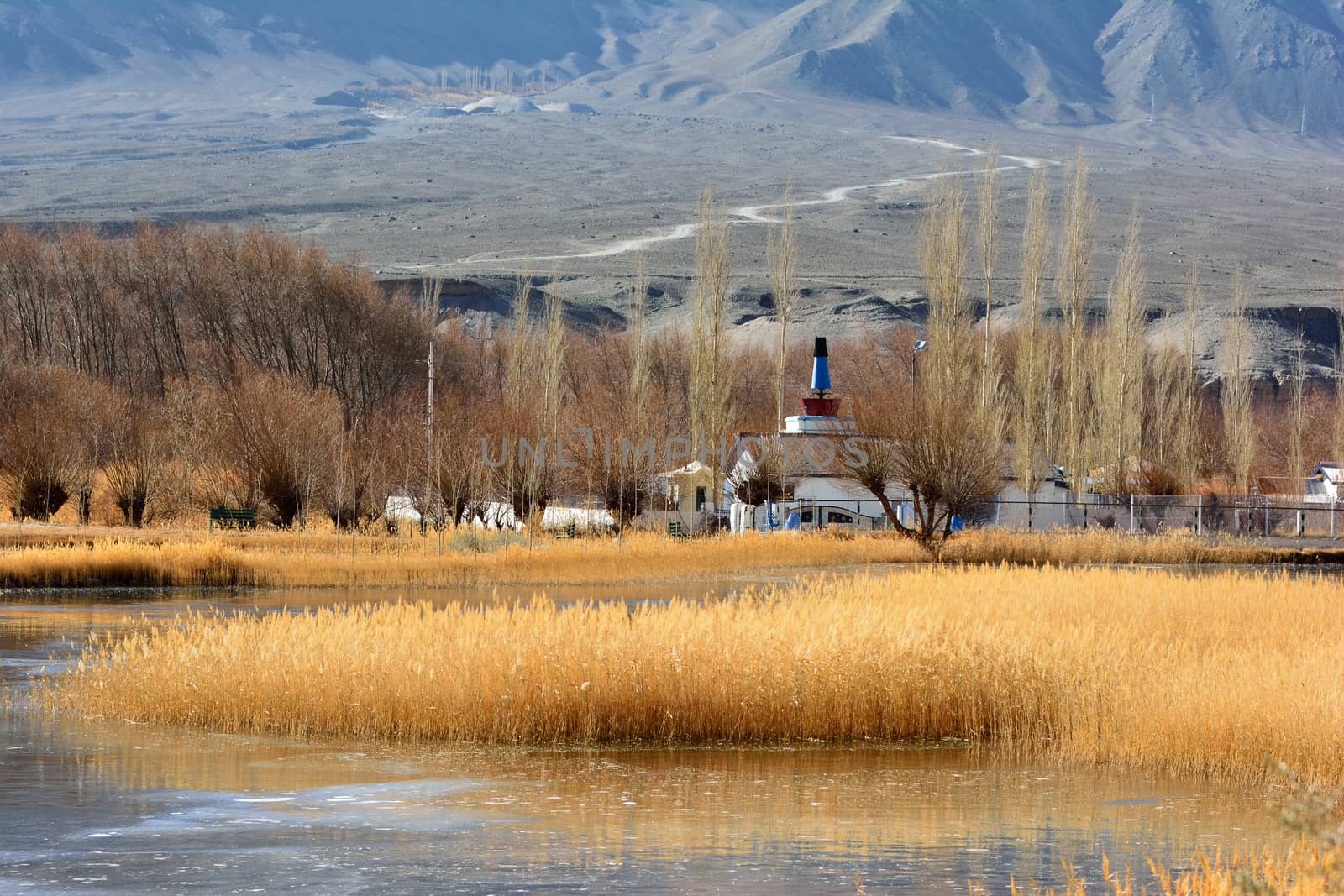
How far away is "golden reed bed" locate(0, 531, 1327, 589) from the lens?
35469mm

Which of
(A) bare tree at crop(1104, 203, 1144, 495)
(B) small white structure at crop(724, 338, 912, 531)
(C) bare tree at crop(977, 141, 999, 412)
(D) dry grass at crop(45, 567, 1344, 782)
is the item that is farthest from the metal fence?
(D) dry grass at crop(45, 567, 1344, 782)

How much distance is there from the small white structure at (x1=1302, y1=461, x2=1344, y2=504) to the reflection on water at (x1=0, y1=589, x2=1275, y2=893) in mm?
55515

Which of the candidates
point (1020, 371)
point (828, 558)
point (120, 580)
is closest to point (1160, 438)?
point (1020, 371)

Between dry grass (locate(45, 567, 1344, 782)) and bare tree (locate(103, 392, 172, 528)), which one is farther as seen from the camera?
bare tree (locate(103, 392, 172, 528))

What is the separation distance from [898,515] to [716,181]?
14186 centimetres

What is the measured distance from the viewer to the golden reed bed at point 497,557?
35469 mm

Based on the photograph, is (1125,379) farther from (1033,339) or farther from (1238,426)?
(1238,426)

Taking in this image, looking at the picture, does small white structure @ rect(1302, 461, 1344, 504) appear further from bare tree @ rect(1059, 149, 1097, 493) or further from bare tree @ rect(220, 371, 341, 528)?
bare tree @ rect(220, 371, 341, 528)

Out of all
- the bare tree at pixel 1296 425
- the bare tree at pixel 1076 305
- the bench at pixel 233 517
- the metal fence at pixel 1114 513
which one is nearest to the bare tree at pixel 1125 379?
the bare tree at pixel 1076 305

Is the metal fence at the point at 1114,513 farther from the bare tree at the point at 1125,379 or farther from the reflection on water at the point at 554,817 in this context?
the reflection on water at the point at 554,817

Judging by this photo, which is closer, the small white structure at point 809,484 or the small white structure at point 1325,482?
the small white structure at point 809,484

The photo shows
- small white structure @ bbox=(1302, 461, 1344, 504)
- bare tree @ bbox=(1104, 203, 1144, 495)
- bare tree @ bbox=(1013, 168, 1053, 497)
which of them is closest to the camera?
bare tree @ bbox=(1013, 168, 1053, 497)

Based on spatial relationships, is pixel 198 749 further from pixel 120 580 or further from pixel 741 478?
pixel 741 478

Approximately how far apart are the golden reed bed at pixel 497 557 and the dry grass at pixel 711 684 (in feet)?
52.0
